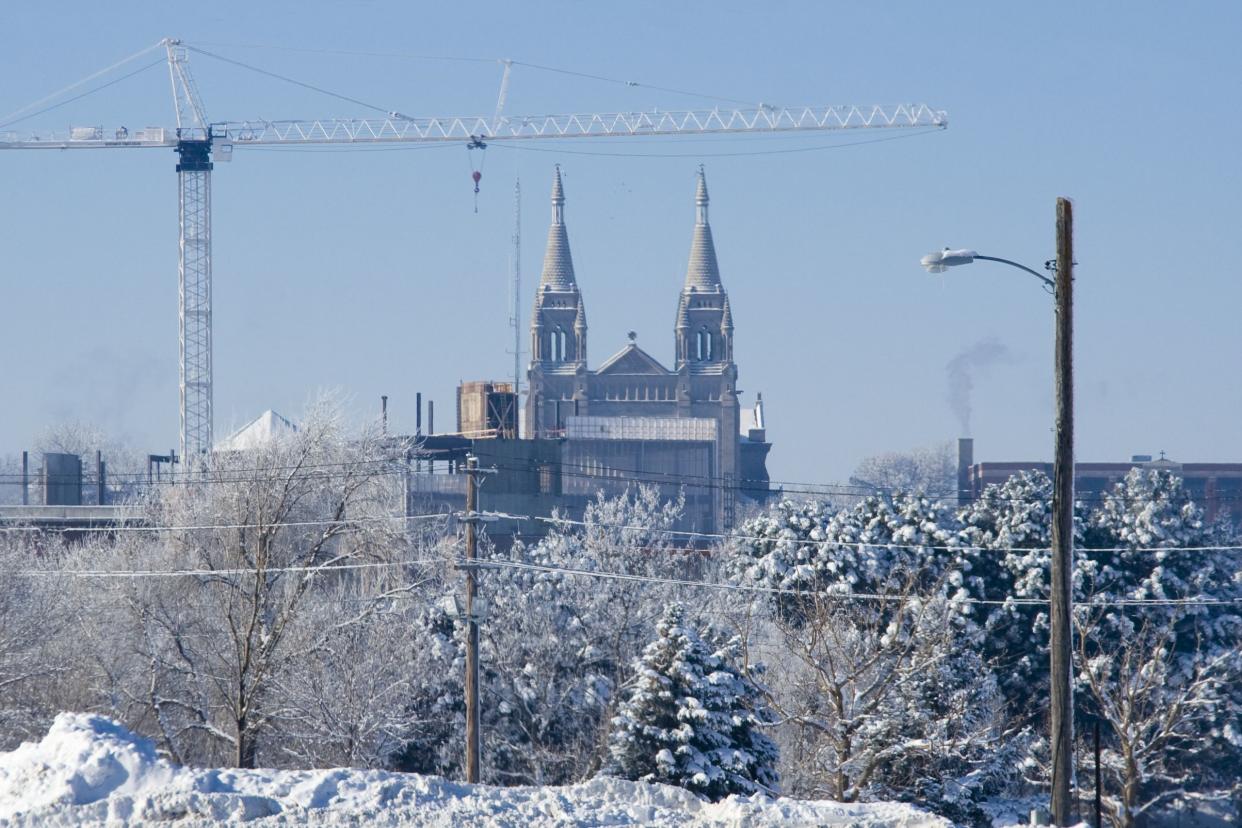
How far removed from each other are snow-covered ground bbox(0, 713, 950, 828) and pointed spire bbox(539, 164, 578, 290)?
173m

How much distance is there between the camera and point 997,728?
35719mm

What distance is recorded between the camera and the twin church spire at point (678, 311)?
182875 mm

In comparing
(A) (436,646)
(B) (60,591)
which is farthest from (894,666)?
(B) (60,591)

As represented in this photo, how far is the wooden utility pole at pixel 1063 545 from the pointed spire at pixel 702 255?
17249 centimetres

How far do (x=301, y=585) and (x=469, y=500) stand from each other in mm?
8566

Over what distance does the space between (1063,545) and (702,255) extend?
175 meters

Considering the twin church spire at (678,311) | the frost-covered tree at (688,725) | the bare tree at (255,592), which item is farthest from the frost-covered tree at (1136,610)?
the twin church spire at (678,311)

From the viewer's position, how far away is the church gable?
178 metres

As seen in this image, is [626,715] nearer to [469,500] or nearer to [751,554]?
[469,500]

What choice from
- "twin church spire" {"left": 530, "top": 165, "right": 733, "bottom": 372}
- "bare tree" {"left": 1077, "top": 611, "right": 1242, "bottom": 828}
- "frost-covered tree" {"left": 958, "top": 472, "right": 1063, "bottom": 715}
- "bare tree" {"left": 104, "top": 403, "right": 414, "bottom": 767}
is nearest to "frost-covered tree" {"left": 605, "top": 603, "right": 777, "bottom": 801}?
"bare tree" {"left": 104, "top": 403, "right": 414, "bottom": 767}

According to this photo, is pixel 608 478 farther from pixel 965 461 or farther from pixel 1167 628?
pixel 1167 628

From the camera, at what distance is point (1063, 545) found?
14.2 metres

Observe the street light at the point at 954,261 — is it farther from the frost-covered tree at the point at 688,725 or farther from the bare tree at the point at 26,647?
the bare tree at the point at 26,647

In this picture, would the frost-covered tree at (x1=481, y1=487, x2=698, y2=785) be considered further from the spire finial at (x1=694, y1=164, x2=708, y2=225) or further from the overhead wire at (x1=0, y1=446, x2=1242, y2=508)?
the spire finial at (x1=694, y1=164, x2=708, y2=225)
